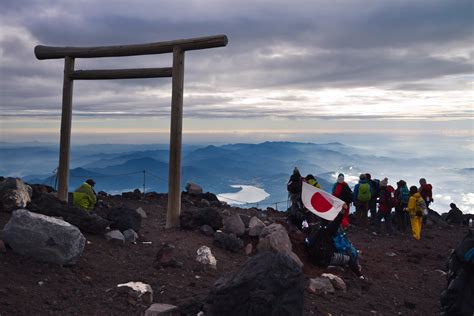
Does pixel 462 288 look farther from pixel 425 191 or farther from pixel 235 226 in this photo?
pixel 425 191

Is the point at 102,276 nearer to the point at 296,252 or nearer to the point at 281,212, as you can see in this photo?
the point at 296,252

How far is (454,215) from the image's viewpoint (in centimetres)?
1831

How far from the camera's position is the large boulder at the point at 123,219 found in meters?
9.24

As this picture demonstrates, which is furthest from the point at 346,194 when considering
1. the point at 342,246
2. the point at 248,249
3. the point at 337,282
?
the point at 337,282

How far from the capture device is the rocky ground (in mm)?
5785

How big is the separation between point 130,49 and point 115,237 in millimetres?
4838

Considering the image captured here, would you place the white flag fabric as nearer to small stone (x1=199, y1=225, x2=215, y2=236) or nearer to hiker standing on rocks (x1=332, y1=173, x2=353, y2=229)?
small stone (x1=199, y1=225, x2=215, y2=236)

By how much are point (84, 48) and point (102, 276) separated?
688 cm

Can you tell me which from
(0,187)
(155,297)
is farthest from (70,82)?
(155,297)

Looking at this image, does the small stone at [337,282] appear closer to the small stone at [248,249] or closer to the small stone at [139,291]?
the small stone at [248,249]

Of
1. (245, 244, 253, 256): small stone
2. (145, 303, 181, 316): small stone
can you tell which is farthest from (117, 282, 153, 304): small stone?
(245, 244, 253, 256): small stone

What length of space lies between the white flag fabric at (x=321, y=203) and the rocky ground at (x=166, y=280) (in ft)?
3.01

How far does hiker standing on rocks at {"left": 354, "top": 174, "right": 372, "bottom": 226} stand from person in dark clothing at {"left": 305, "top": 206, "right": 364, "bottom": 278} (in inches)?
249

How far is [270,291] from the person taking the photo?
4.64 m
